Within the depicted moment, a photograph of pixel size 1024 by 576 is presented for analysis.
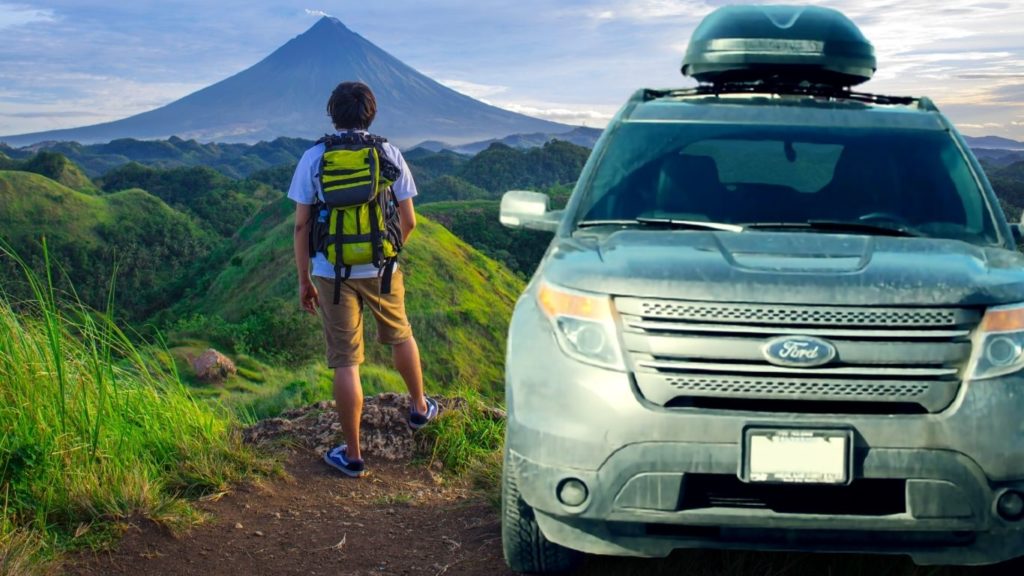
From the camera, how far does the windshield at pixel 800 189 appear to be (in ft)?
13.5

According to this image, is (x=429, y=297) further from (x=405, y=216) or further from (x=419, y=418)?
(x=405, y=216)

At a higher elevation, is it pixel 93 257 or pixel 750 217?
pixel 750 217

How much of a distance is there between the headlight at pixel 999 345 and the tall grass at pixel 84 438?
325cm

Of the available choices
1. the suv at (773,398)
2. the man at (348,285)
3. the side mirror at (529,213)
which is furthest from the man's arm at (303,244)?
the suv at (773,398)

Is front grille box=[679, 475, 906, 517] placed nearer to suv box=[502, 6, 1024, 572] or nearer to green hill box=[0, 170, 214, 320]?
suv box=[502, 6, 1024, 572]

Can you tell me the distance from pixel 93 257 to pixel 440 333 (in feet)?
120

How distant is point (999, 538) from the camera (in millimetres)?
3160

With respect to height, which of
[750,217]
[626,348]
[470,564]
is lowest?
[470,564]

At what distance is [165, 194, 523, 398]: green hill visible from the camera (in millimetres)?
41281

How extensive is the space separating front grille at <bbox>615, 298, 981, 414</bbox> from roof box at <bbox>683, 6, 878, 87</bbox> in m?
2.87

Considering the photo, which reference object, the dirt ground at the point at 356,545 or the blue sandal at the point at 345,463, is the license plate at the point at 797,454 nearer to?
the dirt ground at the point at 356,545

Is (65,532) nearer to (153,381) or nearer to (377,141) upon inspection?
(153,381)

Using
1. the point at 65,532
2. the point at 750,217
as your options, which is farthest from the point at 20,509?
the point at 750,217

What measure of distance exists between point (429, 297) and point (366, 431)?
40925 mm
